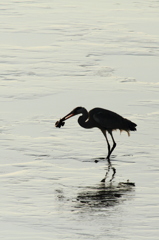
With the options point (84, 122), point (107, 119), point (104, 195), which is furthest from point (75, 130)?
point (104, 195)

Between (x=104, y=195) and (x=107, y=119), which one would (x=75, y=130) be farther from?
(x=104, y=195)

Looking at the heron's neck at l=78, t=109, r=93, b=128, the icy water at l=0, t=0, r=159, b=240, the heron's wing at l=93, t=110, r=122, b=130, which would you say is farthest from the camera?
the heron's neck at l=78, t=109, r=93, b=128

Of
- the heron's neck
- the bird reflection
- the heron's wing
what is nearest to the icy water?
the bird reflection

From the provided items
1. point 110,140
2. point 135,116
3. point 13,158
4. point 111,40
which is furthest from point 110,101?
point 111,40

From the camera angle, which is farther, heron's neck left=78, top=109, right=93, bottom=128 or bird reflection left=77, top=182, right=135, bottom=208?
heron's neck left=78, top=109, right=93, bottom=128

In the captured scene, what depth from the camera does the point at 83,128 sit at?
15031mm

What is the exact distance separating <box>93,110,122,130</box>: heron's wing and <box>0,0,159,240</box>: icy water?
415 mm

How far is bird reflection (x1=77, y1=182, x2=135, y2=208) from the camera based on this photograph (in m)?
Result: 10.2

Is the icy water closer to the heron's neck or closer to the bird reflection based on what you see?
the bird reflection

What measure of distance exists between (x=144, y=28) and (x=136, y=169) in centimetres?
1662

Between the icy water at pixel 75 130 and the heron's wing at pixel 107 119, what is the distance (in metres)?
0.41

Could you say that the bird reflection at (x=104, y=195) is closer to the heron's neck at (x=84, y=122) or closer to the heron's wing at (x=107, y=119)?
the heron's wing at (x=107, y=119)

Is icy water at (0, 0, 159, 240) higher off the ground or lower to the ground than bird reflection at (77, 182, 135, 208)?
higher

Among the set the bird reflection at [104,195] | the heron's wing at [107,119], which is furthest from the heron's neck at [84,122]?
the bird reflection at [104,195]
